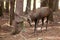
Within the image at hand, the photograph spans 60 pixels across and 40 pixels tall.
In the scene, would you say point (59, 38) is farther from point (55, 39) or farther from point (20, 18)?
point (20, 18)

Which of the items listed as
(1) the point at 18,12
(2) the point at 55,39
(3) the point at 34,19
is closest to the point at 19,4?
(1) the point at 18,12

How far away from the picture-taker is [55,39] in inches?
410

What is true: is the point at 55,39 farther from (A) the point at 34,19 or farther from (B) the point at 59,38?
(A) the point at 34,19

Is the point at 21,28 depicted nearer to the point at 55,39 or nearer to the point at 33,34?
the point at 33,34

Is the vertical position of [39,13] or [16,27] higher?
[39,13]

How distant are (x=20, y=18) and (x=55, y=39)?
2357mm

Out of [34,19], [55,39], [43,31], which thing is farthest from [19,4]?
[55,39]

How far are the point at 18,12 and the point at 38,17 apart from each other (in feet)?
3.76

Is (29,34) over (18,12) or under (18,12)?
under

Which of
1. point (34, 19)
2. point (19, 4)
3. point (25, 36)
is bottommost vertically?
point (25, 36)

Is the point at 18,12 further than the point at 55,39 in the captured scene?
Yes

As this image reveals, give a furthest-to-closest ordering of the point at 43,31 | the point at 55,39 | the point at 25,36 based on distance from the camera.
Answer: the point at 43,31
the point at 25,36
the point at 55,39

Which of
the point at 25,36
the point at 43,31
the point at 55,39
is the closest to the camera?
the point at 55,39

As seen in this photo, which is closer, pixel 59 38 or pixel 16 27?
pixel 59 38
